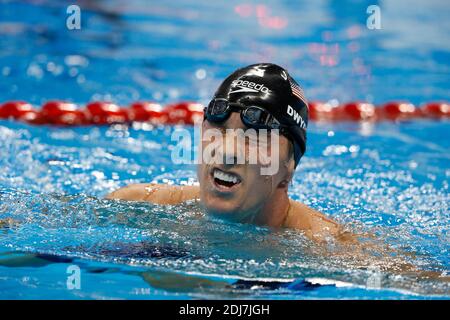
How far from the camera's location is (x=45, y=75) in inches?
290

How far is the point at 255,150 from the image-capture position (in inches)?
129

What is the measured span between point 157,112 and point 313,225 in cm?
307

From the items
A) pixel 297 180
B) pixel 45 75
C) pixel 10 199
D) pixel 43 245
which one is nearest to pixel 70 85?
pixel 45 75

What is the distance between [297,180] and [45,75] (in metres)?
3.18

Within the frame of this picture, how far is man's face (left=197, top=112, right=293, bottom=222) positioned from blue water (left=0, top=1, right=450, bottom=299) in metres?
0.14

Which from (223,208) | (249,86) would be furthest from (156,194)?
(249,86)

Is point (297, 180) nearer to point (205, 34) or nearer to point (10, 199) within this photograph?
point (10, 199)

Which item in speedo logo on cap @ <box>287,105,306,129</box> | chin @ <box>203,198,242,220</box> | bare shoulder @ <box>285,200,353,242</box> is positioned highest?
speedo logo on cap @ <box>287,105,306,129</box>

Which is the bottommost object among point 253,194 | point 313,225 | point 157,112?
point 313,225

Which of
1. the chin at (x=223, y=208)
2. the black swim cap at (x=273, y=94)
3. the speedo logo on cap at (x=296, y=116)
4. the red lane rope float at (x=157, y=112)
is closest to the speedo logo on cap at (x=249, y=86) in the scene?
the black swim cap at (x=273, y=94)

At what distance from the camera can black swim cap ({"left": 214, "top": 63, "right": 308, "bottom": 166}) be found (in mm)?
3387

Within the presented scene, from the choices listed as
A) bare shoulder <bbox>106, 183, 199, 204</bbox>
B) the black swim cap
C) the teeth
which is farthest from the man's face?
bare shoulder <bbox>106, 183, 199, 204</bbox>

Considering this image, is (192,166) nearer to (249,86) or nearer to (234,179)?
(249,86)

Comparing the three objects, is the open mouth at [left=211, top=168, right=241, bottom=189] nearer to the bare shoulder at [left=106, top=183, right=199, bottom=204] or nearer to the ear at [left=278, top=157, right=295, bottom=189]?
the ear at [left=278, top=157, right=295, bottom=189]
